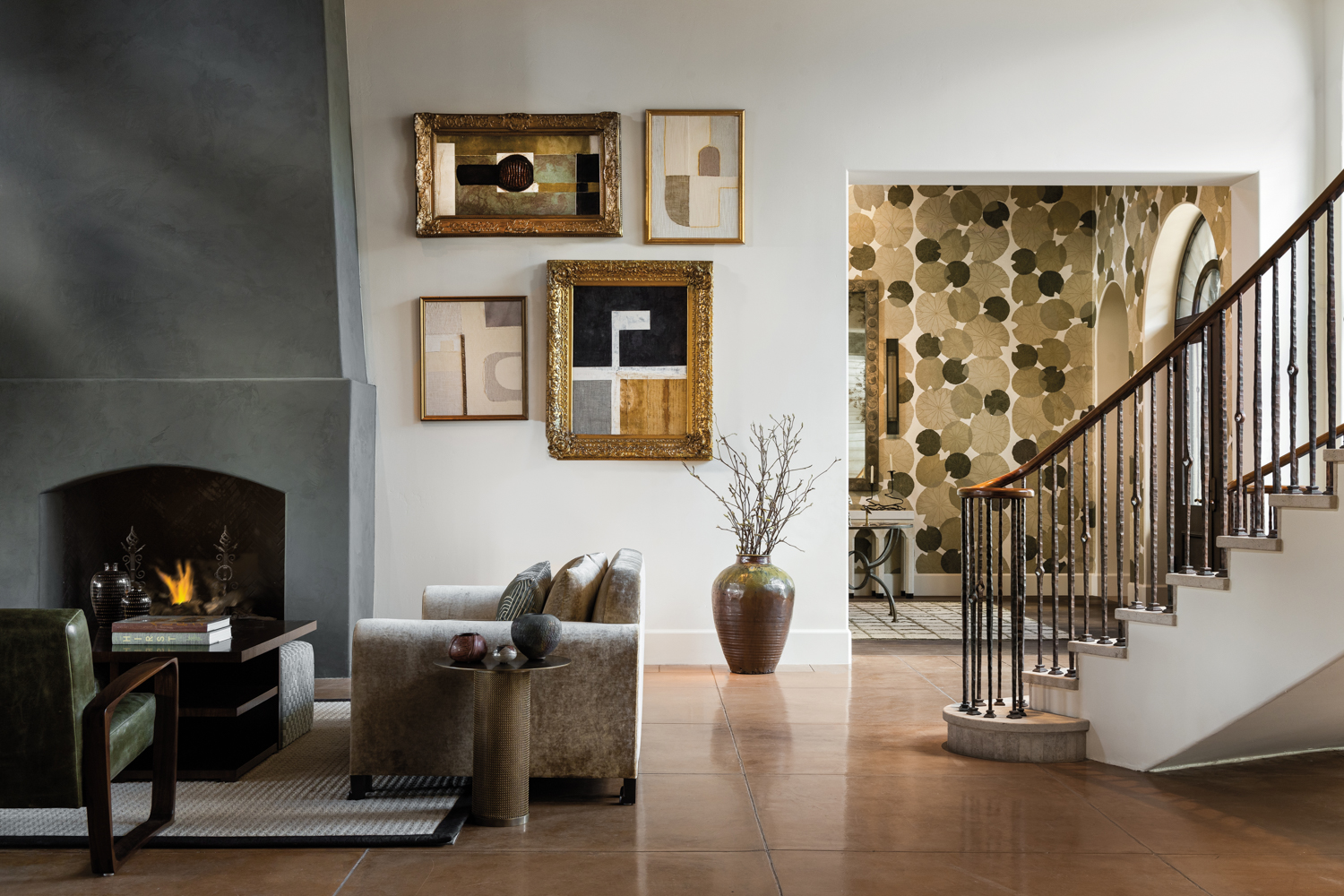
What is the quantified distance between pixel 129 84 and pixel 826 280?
3882 millimetres

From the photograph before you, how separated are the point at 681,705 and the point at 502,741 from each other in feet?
6.23

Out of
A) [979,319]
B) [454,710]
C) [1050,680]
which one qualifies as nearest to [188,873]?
[454,710]

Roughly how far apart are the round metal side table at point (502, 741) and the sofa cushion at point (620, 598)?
0.39 m

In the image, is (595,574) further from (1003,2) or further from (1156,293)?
(1156,293)

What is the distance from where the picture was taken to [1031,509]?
899 cm

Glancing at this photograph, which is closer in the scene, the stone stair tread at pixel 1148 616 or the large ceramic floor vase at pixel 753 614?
the stone stair tread at pixel 1148 616

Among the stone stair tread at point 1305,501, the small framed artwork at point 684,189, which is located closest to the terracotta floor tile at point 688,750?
the stone stair tread at point 1305,501

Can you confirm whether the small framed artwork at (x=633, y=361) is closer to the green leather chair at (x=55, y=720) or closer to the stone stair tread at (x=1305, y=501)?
the stone stair tread at (x=1305, y=501)

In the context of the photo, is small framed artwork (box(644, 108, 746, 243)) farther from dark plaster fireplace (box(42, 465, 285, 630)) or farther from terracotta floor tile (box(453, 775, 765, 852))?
terracotta floor tile (box(453, 775, 765, 852))

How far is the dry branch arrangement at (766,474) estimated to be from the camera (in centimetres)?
615

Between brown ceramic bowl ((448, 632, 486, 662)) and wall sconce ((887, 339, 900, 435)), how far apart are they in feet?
21.5

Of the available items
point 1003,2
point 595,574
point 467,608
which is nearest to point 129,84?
point 467,608

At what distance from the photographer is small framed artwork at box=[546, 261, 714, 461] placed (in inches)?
241

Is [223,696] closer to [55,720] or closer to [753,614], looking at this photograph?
[55,720]
